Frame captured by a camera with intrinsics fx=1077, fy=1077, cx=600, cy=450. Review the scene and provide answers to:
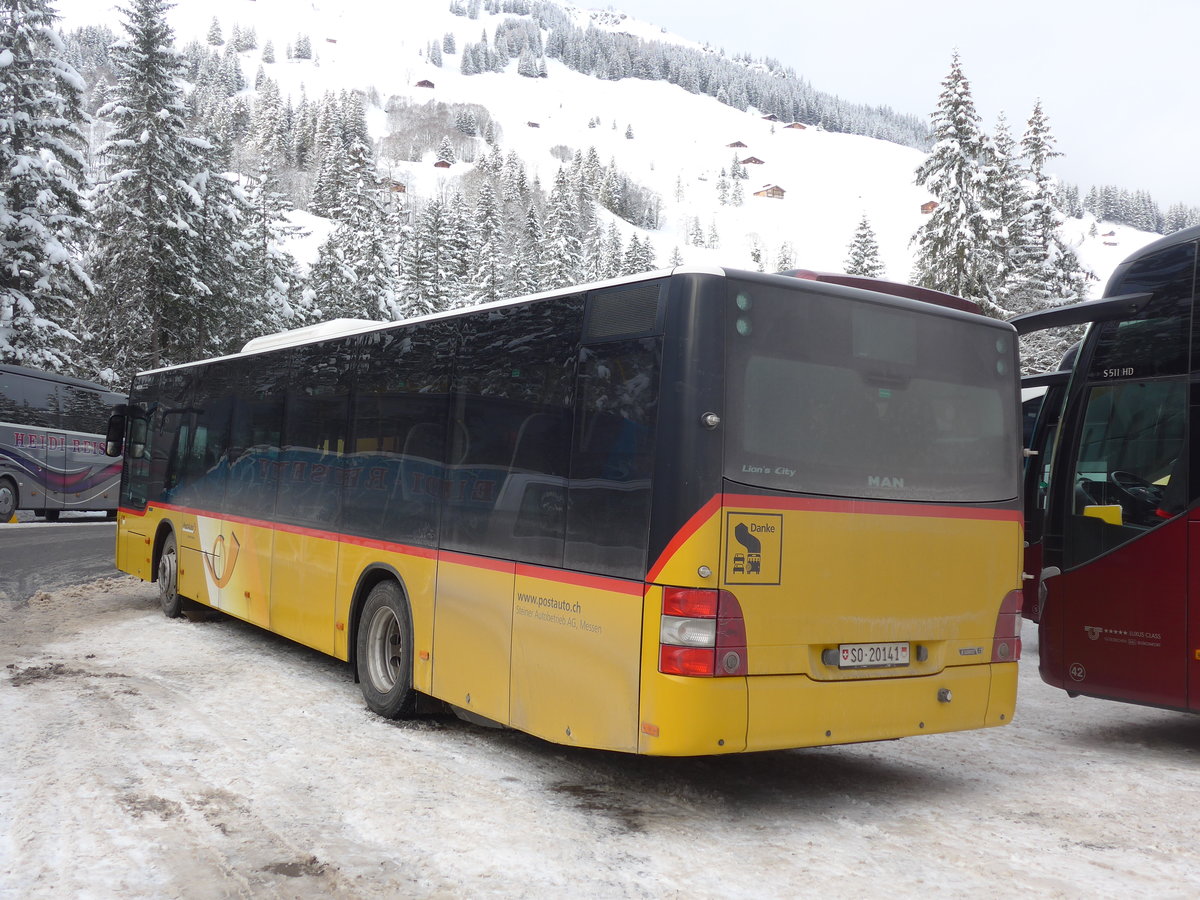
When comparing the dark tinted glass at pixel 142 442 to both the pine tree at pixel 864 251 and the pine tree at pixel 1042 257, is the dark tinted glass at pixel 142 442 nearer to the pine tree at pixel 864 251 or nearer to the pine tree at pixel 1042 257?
the pine tree at pixel 1042 257

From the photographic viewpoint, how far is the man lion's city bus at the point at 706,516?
5.26 m

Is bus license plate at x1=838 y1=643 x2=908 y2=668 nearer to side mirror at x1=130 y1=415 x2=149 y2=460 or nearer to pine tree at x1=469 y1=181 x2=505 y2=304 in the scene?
side mirror at x1=130 y1=415 x2=149 y2=460

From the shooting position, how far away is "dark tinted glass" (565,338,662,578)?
5355mm

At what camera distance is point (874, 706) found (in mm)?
5770

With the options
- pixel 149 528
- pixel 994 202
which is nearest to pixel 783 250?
pixel 994 202

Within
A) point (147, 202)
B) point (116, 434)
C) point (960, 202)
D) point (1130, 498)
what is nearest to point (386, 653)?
point (1130, 498)

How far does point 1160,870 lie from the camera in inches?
191

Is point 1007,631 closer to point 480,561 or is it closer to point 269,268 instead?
point 480,561

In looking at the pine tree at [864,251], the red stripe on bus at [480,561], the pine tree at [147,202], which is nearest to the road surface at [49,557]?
the red stripe on bus at [480,561]

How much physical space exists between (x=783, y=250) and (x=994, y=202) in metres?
132

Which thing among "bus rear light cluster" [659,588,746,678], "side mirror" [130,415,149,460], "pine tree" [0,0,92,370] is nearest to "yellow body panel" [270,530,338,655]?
"bus rear light cluster" [659,588,746,678]

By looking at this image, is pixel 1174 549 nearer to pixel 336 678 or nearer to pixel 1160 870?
pixel 1160 870

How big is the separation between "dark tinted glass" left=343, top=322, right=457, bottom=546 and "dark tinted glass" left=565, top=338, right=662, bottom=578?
1673mm

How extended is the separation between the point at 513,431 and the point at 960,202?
34.6 meters
